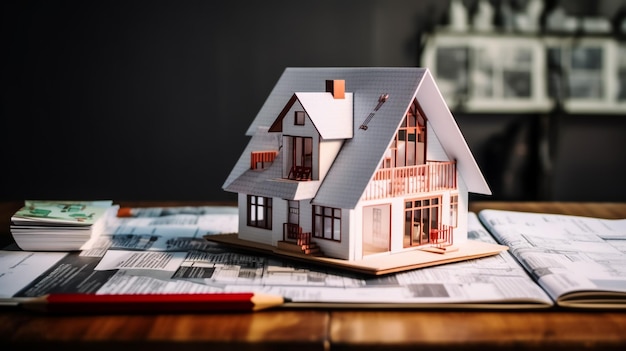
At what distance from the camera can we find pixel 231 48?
382 cm

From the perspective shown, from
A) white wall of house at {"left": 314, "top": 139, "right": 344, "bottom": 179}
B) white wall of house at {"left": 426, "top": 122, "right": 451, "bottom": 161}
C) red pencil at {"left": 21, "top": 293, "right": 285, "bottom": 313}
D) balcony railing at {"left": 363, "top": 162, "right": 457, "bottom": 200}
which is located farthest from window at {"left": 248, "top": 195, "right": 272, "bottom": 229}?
red pencil at {"left": 21, "top": 293, "right": 285, "bottom": 313}

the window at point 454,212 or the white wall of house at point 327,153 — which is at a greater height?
the white wall of house at point 327,153

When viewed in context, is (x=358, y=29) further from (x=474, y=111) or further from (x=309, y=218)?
(x=309, y=218)

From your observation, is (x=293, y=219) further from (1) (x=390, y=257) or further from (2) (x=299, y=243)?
(1) (x=390, y=257)

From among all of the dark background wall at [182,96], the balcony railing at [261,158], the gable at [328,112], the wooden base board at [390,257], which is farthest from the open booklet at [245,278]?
the dark background wall at [182,96]

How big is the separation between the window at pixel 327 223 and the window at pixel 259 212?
0.20 m

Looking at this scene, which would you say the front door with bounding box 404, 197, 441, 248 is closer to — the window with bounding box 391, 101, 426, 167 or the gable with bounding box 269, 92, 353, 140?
the window with bounding box 391, 101, 426, 167

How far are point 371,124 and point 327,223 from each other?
11.1 inches

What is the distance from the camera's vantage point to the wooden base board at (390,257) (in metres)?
2.15

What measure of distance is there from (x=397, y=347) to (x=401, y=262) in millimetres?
553

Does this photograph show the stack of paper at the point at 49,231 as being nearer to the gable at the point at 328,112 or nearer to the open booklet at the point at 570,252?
the gable at the point at 328,112

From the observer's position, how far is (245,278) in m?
2.12

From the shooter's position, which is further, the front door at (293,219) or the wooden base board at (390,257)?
the front door at (293,219)

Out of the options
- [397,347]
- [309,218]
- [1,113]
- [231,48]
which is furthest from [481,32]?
[397,347]
